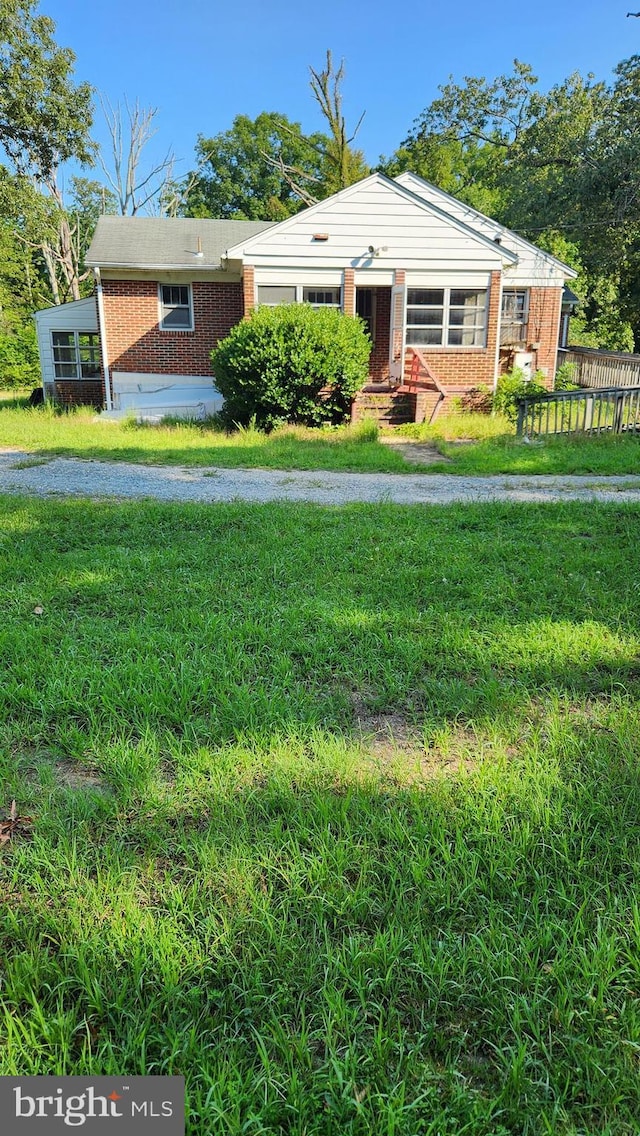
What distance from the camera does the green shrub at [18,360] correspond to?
2803cm

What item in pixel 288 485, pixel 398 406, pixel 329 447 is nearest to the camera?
pixel 288 485

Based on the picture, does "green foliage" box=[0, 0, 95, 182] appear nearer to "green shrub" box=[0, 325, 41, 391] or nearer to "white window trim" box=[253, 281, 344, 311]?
"green shrub" box=[0, 325, 41, 391]

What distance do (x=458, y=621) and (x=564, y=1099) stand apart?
2.59m

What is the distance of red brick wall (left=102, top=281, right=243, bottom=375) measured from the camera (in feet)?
55.3

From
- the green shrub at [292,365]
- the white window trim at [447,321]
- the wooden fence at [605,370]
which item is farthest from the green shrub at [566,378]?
the green shrub at [292,365]

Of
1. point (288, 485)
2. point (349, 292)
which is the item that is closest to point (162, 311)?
point (349, 292)

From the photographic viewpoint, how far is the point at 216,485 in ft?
27.6

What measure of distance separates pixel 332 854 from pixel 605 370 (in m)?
21.3

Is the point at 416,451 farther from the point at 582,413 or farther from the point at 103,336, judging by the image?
the point at 103,336

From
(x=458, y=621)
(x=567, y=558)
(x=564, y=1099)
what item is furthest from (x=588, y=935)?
(x=567, y=558)

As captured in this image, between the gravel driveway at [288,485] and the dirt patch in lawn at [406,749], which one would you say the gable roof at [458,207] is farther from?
the dirt patch in lawn at [406,749]

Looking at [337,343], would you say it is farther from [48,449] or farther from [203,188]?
[203,188]

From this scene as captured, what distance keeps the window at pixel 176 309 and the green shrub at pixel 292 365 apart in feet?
12.7

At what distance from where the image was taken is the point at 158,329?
17.1m
